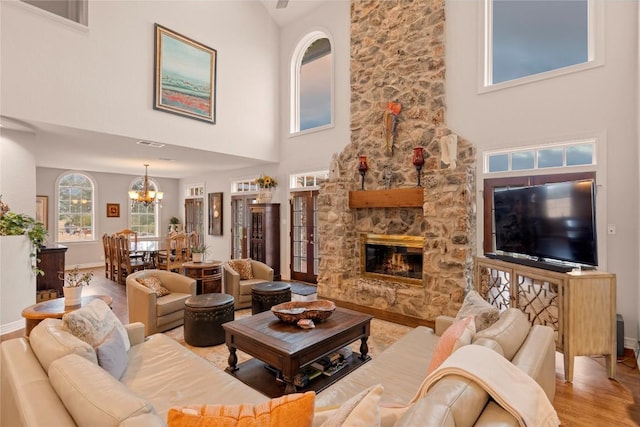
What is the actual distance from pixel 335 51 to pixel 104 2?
3747mm

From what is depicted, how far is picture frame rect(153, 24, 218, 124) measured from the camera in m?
5.17

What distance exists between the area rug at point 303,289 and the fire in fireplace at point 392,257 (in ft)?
4.04

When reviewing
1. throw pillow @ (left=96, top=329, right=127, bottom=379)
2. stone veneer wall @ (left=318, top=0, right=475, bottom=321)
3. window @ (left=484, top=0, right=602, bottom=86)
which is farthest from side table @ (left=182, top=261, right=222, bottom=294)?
window @ (left=484, top=0, right=602, bottom=86)

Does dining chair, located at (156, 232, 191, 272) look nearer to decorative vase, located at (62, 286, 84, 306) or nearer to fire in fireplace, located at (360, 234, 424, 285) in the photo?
decorative vase, located at (62, 286, 84, 306)

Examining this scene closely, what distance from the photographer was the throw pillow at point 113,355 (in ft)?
6.11

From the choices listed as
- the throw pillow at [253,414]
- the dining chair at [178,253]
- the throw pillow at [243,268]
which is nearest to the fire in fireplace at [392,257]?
the throw pillow at [243,268]

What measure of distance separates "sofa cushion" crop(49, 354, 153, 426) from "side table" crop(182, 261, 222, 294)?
3391 mm

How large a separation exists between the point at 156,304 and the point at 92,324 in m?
1.80

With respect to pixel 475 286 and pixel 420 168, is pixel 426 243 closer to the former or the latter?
pixel 475 286

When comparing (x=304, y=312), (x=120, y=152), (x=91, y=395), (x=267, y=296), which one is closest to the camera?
(x=91, y=395)

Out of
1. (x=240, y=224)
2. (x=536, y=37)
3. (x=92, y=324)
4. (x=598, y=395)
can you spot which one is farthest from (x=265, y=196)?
(x=598, y=395)

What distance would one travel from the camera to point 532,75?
4129mm

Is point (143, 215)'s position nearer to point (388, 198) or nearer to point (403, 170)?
point (388, 198)

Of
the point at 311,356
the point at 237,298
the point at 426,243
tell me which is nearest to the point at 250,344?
the point at 311,356
